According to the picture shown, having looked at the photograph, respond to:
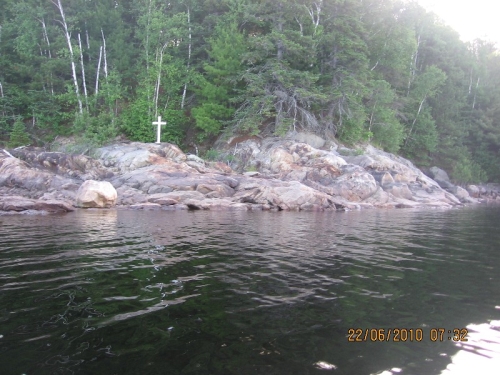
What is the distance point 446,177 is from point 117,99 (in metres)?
41.2

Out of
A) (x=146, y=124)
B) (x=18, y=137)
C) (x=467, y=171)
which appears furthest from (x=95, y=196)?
(x=467, y=171)

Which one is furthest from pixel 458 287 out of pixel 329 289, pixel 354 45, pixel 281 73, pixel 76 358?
pixel 354 45

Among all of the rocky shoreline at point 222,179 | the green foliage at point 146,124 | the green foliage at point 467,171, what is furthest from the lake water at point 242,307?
the green foliage at point 467,171

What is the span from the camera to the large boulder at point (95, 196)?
1912cm

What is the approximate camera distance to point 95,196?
19.2 meters

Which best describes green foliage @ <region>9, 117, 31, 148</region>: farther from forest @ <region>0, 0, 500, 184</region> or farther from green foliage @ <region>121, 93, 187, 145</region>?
green foliage @ <region>121, 93, 187, 145</region>

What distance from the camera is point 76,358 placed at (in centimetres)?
354

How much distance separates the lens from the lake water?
364 cm

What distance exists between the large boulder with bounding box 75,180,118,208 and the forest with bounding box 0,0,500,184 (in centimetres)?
1390
